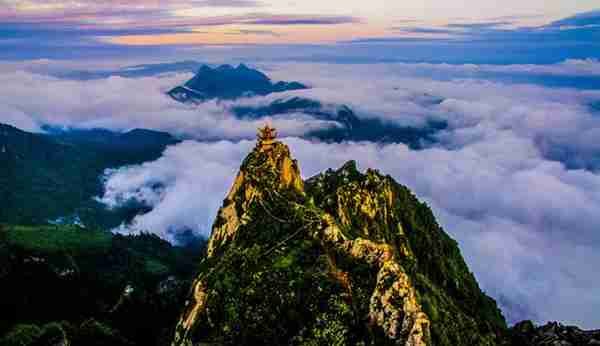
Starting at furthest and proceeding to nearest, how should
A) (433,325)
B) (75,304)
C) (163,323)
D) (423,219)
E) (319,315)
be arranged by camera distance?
1. (75,304)
2. (163,323)
3. (423,219)
4. (433,325)
5. (319,315)

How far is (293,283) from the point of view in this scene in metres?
48.6

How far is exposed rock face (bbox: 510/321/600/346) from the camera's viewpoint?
95.1 meters

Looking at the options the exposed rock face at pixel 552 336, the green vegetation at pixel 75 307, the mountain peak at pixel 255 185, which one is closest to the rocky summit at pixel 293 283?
the mountain peak at pixel 255 185

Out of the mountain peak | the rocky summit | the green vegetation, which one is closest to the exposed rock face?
the rocky summit

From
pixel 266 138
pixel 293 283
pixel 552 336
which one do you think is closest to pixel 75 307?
pixel 266 138

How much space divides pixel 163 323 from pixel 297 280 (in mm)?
106292

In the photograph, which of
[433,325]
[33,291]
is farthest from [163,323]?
[433,325]

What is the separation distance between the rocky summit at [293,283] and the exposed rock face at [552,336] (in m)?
22.8

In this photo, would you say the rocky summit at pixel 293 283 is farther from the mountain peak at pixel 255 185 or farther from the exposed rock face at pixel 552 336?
the exposed rock face at pixel 552 336

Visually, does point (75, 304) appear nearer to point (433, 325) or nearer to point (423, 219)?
point (423, 219)

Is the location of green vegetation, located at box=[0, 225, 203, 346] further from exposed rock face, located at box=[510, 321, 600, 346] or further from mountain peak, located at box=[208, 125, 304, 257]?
exposed rock face, located at box=[510, 321, 600, 346]

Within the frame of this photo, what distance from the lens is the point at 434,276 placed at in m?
106

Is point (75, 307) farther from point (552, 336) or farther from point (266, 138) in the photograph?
point (552, 336)

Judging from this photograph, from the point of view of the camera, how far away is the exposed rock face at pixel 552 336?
95.1m
